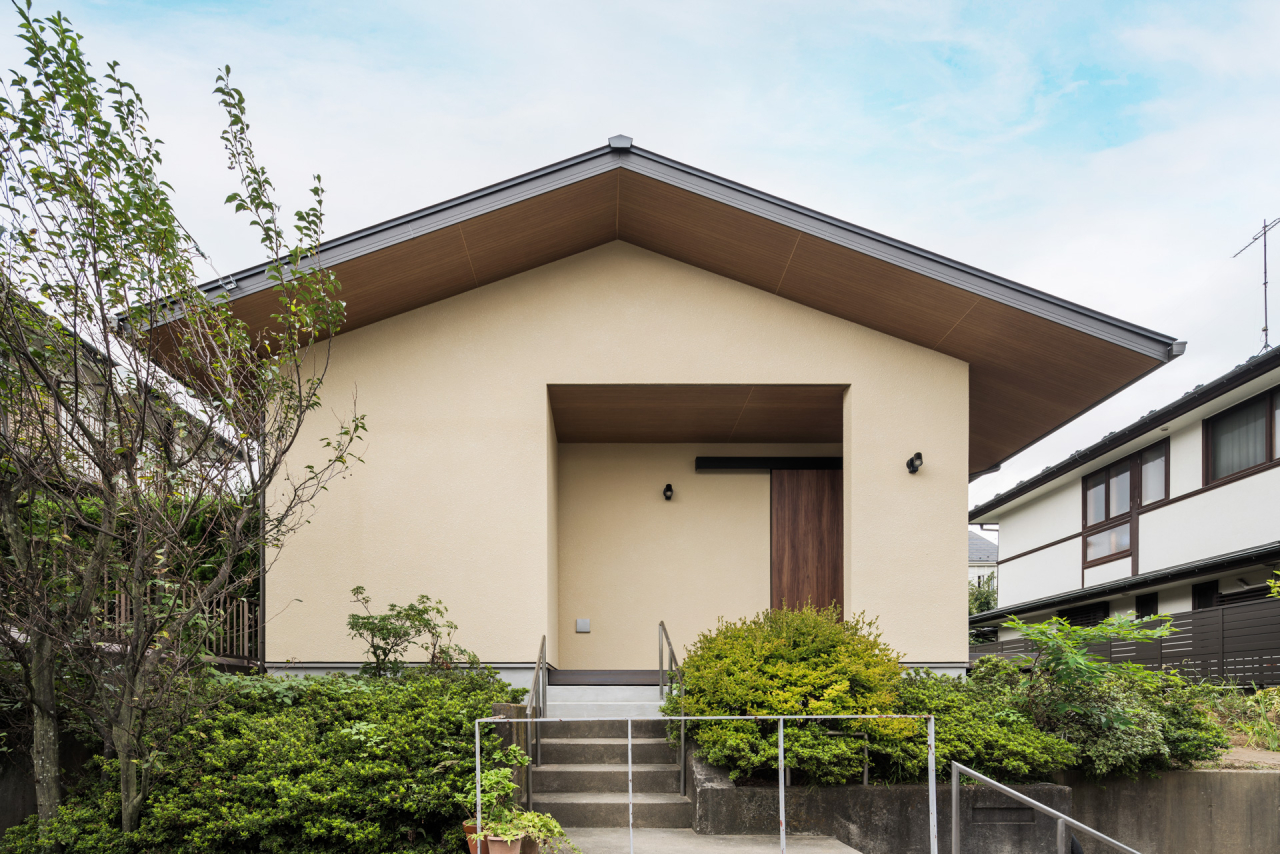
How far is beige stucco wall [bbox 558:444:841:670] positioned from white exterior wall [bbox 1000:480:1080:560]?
10.6m

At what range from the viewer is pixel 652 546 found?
11.4 meters

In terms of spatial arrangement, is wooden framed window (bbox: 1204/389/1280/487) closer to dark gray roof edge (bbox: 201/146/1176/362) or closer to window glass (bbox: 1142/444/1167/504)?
window glass (bbox: 1142/444/1167/504)

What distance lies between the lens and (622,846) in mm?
5969

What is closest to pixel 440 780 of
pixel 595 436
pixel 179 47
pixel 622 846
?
pixel 622 846

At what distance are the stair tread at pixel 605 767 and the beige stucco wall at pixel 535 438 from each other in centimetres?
164

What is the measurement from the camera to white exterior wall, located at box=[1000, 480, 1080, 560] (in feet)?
63.7

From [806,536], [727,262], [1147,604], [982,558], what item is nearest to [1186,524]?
[1147,604]

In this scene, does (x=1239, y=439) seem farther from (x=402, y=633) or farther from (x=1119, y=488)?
(x=402, y=633)

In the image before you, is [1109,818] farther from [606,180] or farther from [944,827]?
[606,180]

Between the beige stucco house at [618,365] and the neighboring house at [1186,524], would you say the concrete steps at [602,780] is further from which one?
the neighboring house at [1186,524]

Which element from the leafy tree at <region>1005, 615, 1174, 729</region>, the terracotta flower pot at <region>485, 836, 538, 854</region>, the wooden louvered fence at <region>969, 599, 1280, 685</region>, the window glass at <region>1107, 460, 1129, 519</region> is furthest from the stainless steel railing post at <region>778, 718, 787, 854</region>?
the window glass at <region>1107, 460, 1129, 519</region>

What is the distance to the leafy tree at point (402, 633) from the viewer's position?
821cm

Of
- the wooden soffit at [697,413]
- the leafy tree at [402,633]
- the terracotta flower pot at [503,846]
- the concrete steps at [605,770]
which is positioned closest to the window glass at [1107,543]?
the wooden soffit at [697,413]

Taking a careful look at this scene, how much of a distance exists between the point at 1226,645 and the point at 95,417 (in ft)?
46.6
